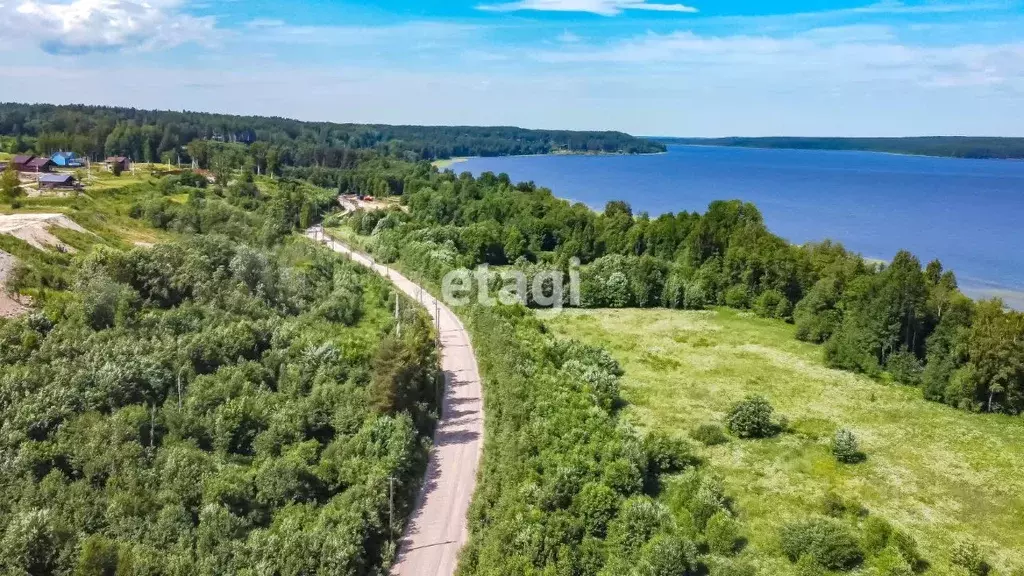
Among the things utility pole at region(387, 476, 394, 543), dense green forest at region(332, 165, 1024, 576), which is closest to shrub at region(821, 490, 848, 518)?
dense green forest at region(332, 165, 1024, 576)

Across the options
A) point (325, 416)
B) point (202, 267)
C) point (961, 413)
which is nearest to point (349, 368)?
point (325, 416)

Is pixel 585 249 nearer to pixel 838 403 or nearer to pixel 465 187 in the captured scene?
pixel 465 187

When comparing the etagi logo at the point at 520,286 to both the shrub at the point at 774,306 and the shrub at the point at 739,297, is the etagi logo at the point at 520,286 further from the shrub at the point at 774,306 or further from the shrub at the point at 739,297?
the shrub at the point at 774,306

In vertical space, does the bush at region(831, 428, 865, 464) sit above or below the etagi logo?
below

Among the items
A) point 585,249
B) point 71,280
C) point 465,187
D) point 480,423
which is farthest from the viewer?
point 465,187

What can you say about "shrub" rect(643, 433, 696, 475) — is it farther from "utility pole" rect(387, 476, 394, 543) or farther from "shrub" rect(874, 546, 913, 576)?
"utility pole" rect(387, 476, 394, 543)

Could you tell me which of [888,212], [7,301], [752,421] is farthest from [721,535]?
[888,212]
